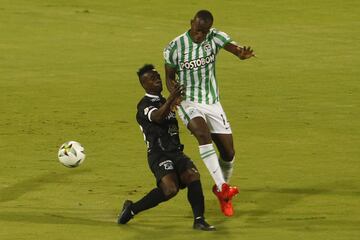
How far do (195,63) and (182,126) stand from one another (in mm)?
6634

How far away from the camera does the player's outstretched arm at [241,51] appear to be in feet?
49.8

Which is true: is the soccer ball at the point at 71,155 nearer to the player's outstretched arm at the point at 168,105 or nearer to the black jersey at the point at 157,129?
the black jersey at the point at 157,129

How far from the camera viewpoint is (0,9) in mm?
38469

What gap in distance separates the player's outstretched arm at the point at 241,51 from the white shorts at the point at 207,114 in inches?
28.3

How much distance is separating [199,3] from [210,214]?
25.1 meters

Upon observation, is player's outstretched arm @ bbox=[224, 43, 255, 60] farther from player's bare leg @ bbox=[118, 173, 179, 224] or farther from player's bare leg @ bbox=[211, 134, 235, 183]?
player's bare leg @ bbox=[118, 173, 179, 224]

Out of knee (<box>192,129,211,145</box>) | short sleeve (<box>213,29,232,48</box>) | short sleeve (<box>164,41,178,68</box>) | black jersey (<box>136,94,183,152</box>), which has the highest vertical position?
short sleeve (<box>213,29,232,48</box>)

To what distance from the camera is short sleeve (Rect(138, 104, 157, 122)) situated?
1422 cm

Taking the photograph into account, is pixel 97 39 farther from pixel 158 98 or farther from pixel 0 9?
pixel 158 98

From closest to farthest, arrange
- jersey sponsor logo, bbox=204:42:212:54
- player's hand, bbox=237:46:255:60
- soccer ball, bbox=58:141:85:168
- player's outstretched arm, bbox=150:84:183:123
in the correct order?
player's outstretched arm, bbox=150:84:183:123 < player's hand, bbox=237:46:255:60 < jersey sponsor logo, bbox=204:42:212:54 < soccer ball, bbox=58:141:85:168

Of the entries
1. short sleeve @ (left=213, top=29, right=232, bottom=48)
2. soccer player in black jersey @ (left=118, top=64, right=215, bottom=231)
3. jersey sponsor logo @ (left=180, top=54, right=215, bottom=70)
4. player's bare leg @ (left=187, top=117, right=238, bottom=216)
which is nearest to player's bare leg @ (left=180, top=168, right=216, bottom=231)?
soccer player in black jersey @ (left=118, top=64, right=215, bottom=231)

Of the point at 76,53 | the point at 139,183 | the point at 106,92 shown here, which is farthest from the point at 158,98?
the point at 76,53

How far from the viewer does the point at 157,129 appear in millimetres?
14375

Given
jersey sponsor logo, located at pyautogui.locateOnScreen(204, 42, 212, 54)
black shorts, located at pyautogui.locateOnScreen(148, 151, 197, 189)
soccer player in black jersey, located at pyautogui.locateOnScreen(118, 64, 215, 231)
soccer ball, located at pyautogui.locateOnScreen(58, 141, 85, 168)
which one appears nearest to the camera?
soccer player in black jersey, located at pyautogui.locateOnScreen(118, 64, 215, 231)
